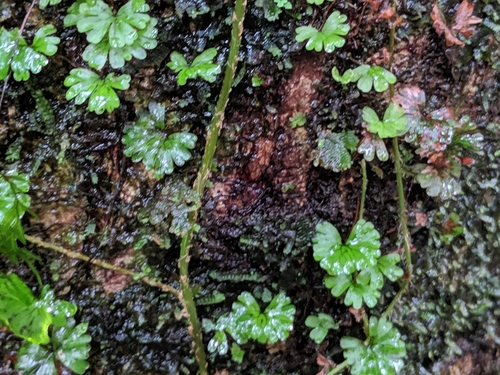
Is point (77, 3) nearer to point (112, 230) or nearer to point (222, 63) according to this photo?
point (222, 63)

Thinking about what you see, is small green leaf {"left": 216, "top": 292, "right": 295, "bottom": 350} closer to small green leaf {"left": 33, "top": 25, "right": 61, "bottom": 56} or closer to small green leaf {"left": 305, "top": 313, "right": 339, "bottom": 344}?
small green leaf {"left": 305, "top": 313, "right": 339, "bottom": 344}

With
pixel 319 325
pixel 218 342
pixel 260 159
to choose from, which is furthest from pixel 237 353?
pixel 260 159

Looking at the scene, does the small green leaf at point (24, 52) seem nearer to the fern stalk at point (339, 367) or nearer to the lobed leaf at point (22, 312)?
the lobed leaf at point (22, 312)

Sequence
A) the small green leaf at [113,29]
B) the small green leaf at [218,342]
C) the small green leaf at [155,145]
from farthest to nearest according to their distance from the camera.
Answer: the small green leaf at [218,342]
the small green leaf at [155,145]
the small green leaf at [113,29]

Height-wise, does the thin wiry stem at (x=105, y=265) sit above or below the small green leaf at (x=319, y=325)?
→ above

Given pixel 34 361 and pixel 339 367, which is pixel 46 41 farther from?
pixel 339 367

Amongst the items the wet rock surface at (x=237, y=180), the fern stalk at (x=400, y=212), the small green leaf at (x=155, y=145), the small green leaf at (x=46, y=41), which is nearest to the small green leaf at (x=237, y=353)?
the wet rock surface at (x=237, y=180)
